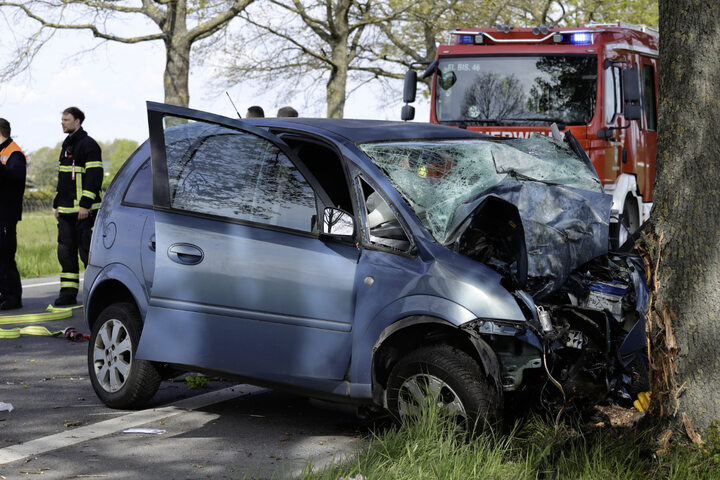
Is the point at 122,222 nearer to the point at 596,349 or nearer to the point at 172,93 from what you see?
the point at 596,349

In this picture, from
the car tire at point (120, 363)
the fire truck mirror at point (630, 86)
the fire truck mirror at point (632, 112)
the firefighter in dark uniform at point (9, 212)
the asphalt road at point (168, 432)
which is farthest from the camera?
the fire truck mirror at point (630, 86)

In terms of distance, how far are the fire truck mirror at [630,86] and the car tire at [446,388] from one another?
23.6ft

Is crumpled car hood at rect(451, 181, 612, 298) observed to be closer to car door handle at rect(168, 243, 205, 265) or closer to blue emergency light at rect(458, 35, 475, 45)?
car door handle at rect(168, 243, 205, 265)

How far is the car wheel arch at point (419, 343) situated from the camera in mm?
4578

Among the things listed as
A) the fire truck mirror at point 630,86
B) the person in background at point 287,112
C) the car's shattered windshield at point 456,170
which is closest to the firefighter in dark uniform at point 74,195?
the person in background at point 287,112

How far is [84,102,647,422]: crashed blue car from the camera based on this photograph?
473 cm

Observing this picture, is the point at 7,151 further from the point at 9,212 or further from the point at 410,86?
the point at 410,86

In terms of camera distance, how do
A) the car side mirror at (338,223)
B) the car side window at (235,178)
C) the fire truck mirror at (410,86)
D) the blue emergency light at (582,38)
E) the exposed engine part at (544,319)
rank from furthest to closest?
the fire truck mirror at (410,86), the blue emergency light at (582,38), the car side window at (235,178), the car side mirror at (338,223), the exposed engine part at (544,319)

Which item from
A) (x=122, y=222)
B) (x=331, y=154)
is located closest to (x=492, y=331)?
(x=331, y=154)

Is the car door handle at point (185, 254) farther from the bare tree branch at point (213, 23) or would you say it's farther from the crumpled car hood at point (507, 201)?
the bare tree branch at point (213, 23)

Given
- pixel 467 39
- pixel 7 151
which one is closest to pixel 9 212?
pixel 7 151

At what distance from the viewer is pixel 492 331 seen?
14.9 feet

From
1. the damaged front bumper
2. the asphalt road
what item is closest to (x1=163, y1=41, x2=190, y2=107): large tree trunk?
the asphalt road

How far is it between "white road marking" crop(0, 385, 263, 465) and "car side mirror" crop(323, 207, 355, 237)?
1.69 metres
